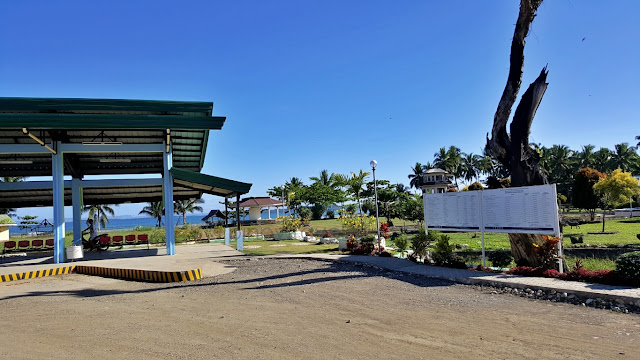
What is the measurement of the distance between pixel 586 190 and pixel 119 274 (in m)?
35.8

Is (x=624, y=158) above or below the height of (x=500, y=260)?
above

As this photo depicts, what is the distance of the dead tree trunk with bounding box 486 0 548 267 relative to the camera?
35.8 feet

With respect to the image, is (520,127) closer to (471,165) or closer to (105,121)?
(105,121)

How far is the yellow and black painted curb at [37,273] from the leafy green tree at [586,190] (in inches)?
1409

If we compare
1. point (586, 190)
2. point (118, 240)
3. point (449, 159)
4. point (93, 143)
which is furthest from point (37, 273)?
point (449, 159)

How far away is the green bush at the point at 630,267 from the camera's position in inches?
287

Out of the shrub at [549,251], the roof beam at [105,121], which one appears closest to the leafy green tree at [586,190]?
the shrub at [549,251]

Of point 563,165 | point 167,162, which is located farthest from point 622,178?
point 563,165

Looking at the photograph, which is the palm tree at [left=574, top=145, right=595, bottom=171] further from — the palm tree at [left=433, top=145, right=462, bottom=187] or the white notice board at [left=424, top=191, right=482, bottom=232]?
the white notice board at [left=424, top=191, right=482, bottom=232]

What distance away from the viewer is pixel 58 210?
1533cm

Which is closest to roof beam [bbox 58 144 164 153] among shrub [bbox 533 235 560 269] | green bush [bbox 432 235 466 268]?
green bush [bbox 432 235 466 268]

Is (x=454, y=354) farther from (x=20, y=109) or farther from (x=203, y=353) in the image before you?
(x=20, y=109)

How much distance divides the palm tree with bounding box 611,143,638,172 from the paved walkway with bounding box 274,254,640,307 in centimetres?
6322

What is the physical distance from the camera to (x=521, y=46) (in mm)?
11484
